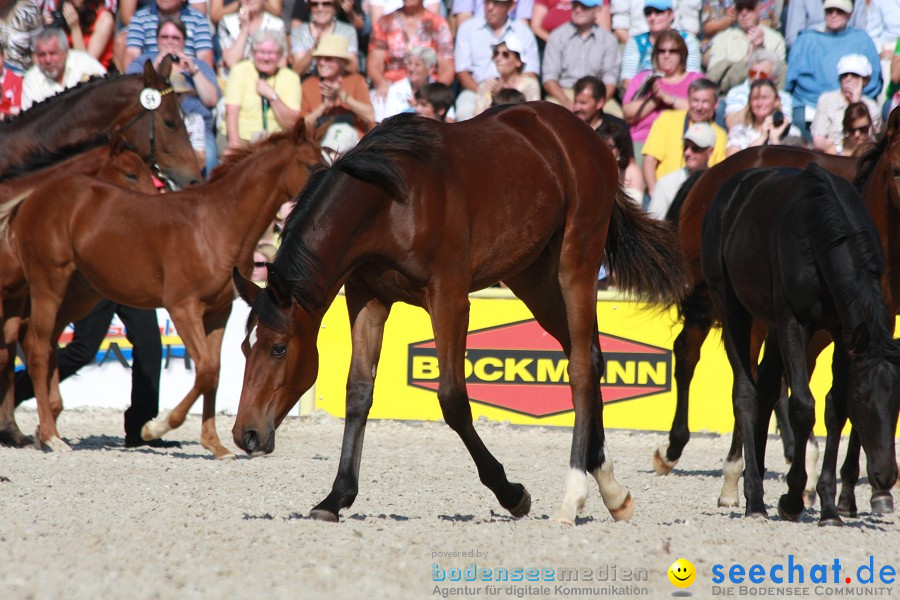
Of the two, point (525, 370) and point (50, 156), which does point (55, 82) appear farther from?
point (525, 370)

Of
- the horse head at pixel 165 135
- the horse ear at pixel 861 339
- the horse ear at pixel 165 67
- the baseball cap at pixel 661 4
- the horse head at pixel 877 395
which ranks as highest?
the baseball cap at pixel 661 4

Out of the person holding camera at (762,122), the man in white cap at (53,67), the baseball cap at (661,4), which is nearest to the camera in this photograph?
the person holding camera at (762,122)

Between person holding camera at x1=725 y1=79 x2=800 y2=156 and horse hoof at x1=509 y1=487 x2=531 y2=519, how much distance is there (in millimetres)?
6091

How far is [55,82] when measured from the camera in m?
12.0

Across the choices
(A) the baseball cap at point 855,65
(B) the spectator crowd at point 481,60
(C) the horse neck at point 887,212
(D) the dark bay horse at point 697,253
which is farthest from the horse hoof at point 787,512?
(A) the baseball cap at point 855,65

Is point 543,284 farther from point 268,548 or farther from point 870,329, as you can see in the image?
point 268,548

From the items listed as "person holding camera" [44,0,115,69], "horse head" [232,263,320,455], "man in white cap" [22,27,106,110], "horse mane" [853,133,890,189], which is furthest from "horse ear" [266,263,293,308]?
"person holding camera" [44,0,115,69]

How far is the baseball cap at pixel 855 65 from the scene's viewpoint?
1114 cm

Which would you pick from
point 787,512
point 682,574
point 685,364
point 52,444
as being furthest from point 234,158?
point 682,574

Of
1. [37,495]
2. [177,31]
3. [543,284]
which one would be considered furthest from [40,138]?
[543,284]

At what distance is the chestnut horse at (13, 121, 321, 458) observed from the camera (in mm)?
8414

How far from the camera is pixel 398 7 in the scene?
501 inches

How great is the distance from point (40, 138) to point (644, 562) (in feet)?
22.1

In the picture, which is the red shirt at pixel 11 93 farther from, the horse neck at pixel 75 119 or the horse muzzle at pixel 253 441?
the horse muzzle at pixel 253 441
